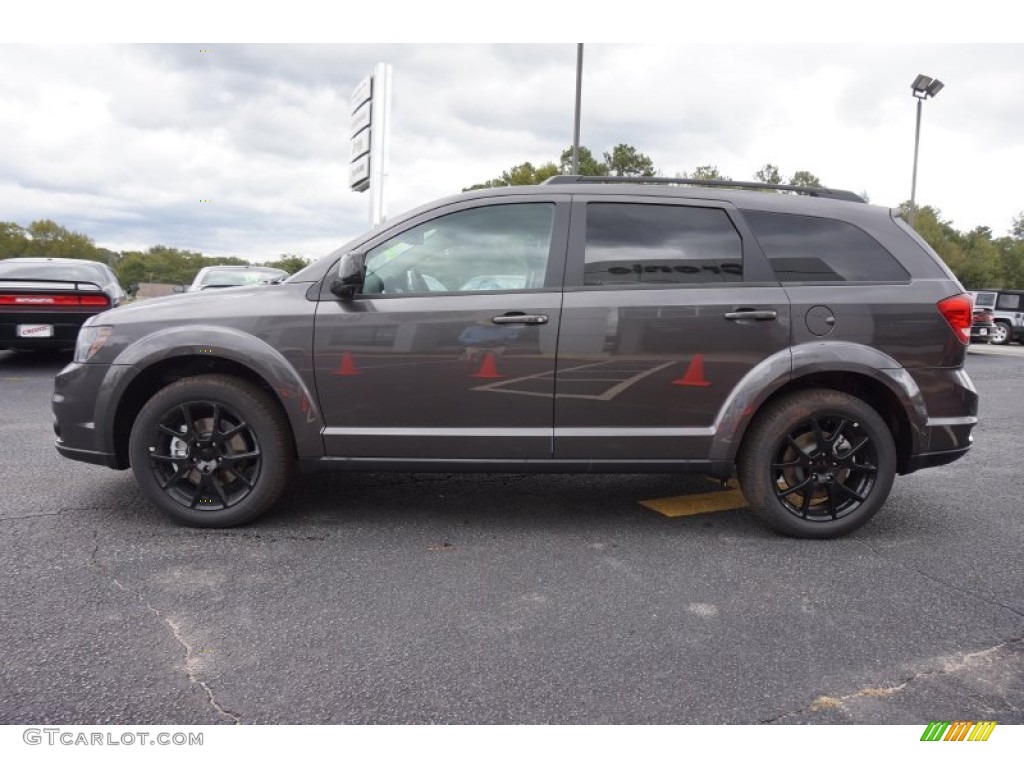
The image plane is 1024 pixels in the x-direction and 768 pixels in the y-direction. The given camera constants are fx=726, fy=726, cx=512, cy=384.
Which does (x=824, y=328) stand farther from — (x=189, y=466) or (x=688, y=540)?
(x=189, y=466)

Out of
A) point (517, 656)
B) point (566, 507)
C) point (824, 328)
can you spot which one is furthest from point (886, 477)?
point (517, 656)

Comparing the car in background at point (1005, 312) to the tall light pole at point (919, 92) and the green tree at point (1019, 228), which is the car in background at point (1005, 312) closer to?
the tall light pole at point (919, 92)

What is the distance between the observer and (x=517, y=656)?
2.45 m

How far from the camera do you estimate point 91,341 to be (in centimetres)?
368

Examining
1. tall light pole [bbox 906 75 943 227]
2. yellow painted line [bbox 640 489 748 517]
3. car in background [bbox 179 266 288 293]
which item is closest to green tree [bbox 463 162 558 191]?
tall light pole [bbox 906 75 943 227]

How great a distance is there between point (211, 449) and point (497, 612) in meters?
1.76

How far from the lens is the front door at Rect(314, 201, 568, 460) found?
351cm

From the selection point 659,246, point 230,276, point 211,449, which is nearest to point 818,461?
point 659,246

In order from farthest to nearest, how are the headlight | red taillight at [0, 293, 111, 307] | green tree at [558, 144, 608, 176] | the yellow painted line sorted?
1. green tree at [558, 144, 608, 176]
2. red taillight at [0, 293, 111, 307]
3. the yellow painted line
4. the headlight

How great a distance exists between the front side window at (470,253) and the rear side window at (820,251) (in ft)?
3.66

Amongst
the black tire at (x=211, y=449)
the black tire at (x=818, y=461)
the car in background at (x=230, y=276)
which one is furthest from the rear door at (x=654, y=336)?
the car in background at (x=230, y=276)

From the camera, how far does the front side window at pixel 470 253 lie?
3617mm

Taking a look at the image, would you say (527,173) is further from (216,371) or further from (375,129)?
(216,371)

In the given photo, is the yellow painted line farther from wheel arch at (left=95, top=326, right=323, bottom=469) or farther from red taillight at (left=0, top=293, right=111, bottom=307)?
red taillight at (left=0, top=293, right=111, bottom=307)
